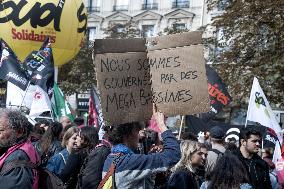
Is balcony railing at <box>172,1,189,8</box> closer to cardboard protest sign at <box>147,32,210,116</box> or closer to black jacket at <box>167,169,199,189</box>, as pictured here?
black jacket at <box>167,169,199,189</box>

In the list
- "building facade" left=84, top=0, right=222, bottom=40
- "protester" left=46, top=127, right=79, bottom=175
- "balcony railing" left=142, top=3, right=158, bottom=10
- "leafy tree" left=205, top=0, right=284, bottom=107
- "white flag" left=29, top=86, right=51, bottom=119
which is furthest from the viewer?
"balcony railing" left=142, top=3, right=158, bottom=10

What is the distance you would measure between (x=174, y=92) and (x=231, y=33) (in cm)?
1562

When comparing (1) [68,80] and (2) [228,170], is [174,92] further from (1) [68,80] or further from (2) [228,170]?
(1) [68,80]

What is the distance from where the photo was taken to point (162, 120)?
4.33m

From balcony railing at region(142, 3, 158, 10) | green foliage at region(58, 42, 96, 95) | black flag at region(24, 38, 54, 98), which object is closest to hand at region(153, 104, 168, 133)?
black flag at region(24, 38, 54, 98)

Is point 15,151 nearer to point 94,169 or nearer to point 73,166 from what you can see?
point 94,169

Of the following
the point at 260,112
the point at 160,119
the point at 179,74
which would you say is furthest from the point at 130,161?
the point at 260,112

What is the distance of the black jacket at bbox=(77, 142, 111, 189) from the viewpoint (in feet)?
16.6

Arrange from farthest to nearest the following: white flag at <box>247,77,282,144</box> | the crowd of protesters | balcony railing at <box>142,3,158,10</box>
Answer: balcony railing at <box>142,3,158,10</box>
white flag at <box>247,77,282,144</box>
the crowd of protesters

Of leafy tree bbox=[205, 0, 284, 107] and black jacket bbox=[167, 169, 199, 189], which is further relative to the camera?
leafy tree bbox=[205, 0, 284, 107]

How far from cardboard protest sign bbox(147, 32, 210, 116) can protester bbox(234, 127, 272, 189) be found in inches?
72.4

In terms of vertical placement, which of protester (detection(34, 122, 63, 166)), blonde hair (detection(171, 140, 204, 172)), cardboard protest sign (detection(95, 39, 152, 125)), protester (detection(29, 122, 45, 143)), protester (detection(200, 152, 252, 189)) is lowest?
protester (detection(29, 122, 45, 143))

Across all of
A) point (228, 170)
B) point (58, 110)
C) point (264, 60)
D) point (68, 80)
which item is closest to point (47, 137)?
point (228, 170)

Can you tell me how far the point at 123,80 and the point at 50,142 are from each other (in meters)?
3.01
